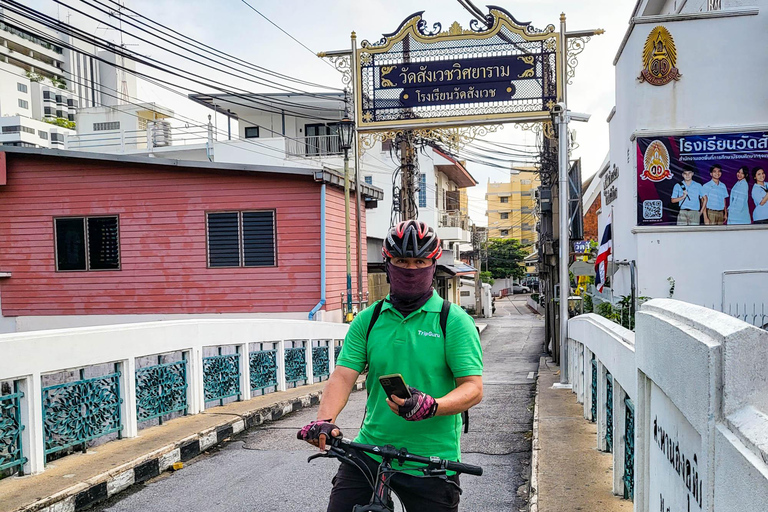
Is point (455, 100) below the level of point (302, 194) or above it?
above

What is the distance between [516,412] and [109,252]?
37.5 ft

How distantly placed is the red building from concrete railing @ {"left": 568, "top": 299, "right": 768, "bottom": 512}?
13.1 m

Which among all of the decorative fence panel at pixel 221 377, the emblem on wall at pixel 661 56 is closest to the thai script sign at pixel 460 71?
the emblem on wall at pixel 661 56

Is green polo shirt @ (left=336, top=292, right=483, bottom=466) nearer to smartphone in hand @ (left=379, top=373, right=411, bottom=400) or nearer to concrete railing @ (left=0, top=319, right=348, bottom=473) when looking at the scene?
smartphone in hand @ (left=379, top=373, right=411, bottom=400)

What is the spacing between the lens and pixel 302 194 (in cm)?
1655

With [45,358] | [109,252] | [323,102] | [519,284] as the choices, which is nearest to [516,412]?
[45,358]

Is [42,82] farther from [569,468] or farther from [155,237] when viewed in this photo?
[569,468]

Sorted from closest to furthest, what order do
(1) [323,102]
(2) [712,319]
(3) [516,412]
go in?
(2) [712,319] < (3) [516,412] < (1) [323,102]

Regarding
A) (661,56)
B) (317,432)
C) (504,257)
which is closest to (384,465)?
(317,432)

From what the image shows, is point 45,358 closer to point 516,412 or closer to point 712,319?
point 712,319

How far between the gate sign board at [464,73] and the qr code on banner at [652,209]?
2643 mm

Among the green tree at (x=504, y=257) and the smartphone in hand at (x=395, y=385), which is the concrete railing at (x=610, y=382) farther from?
the green tree at (x=504, y=257)

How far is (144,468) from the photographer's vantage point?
21.0ft

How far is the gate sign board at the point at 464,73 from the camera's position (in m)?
14.7
